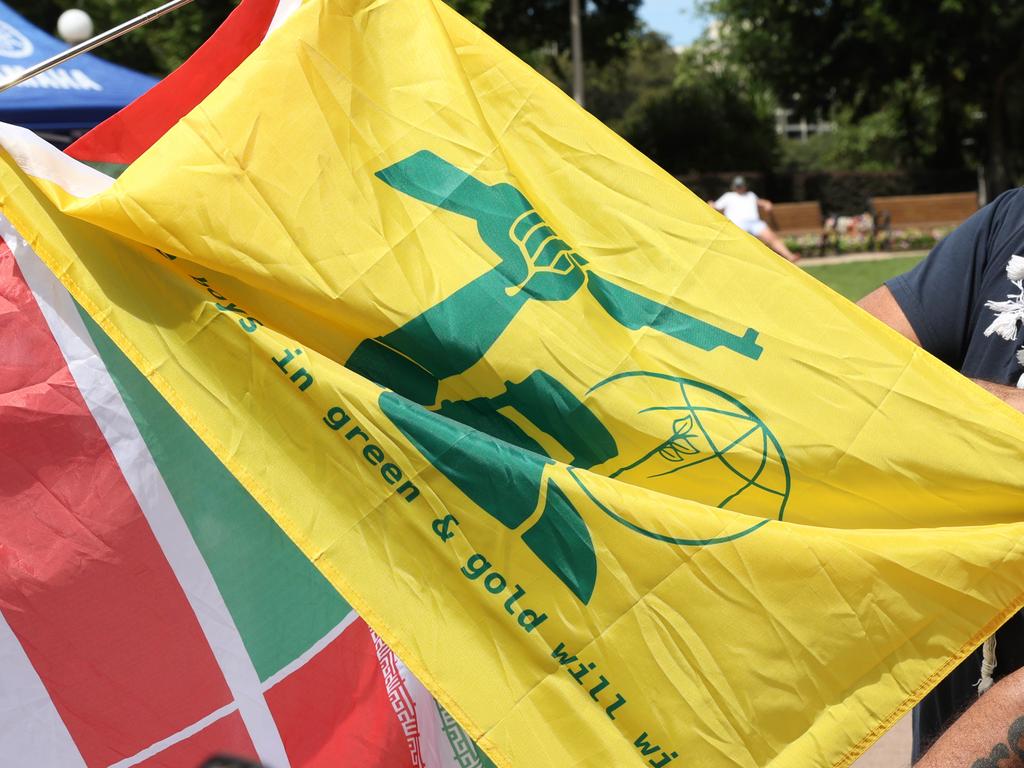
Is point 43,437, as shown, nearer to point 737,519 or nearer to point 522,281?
point 522,281

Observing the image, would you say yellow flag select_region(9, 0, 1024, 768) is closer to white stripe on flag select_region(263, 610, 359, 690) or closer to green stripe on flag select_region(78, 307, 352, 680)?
green stripe on flag select_region(78, 307, 352, 680)

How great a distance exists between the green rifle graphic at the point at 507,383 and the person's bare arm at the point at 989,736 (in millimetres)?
580

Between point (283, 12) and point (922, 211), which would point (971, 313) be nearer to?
Answer: point (283, 12)

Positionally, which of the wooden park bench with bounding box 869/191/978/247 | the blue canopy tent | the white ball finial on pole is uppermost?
the white ball finial on pole

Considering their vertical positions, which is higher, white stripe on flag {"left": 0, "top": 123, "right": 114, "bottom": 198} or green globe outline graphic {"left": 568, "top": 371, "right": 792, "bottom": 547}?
white stripe on flag {"left": 0, "top": 123, "right": 114, "bottom": 198}

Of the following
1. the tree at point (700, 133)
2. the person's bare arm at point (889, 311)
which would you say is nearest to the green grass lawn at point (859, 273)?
the person's bare arm at point (889, 311)

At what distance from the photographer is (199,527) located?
2.18 metres

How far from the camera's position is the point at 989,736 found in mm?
1793

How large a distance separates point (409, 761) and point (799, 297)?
110 centimetres

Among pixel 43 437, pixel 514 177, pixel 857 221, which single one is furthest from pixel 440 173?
pixel 857 221

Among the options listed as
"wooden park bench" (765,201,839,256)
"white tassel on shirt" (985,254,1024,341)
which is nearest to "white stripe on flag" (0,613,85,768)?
"white tassel on shirt" (985,254,1024,341)

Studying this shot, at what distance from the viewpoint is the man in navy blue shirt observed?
2.14 metres

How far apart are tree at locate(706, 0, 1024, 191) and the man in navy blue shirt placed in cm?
2908

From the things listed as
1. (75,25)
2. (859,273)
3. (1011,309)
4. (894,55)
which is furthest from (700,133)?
(1011,309)
